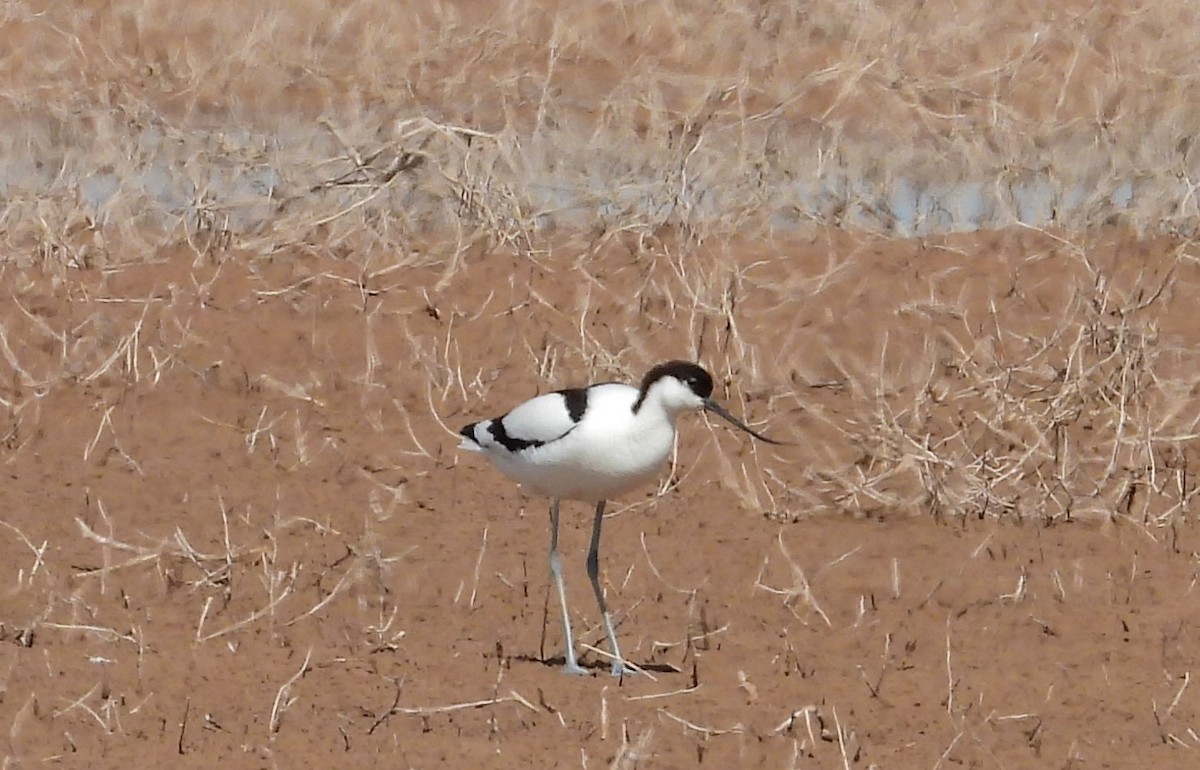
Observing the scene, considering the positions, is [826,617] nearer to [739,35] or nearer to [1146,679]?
[1146,679]

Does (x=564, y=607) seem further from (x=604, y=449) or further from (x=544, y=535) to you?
(x=544, y=535)

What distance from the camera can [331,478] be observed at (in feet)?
26.9

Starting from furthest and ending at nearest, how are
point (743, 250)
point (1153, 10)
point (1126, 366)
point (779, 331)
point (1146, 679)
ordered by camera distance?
point (1153, 10)
point (743, 250)
point (779, 331)
point (1126, 366)
point (1146, 679)

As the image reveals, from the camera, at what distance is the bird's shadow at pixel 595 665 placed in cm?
635

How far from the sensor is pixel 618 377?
873 cm

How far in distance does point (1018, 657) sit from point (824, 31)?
1044 cm

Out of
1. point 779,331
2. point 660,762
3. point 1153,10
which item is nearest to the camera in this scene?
point 660,762

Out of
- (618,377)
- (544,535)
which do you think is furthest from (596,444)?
(618,377)

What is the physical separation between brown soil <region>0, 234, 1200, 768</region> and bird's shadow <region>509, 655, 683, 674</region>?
0.03 meters

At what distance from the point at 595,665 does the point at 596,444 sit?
2.13ft

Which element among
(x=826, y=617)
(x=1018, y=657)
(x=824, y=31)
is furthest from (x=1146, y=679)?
(x=824, y=31)

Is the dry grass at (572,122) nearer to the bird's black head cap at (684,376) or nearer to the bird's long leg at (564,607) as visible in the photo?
the bird's long leg at (564,607)

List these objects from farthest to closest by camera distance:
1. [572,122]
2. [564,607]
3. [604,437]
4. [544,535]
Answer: [572,122], [544,535], [564,607], [604,437]

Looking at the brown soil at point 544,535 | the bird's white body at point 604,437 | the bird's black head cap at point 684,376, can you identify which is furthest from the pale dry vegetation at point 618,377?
the bird's black head cap at point 684,376
